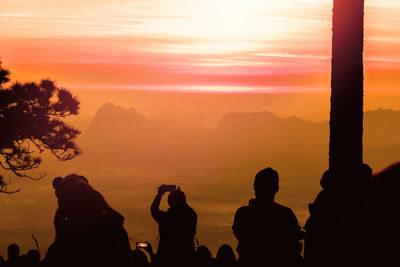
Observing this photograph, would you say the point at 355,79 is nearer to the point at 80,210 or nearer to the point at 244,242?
the point at 244,242

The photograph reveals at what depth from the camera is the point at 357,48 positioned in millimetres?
8039

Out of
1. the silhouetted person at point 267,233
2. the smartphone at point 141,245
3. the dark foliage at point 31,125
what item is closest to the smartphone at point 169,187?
the smartphone at point 141,245

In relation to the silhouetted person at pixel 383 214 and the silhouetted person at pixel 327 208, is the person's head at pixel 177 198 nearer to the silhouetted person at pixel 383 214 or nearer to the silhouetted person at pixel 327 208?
the silhouetted person at pixel 327 208

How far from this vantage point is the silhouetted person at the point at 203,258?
7484 mm

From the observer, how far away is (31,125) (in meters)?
20.0

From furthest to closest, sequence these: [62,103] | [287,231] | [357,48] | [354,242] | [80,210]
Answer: [62,103]
[357,48]
[287,231]
[80,210]
[354,242]

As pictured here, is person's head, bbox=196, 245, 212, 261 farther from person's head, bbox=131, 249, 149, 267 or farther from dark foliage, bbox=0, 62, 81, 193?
dark foliage, bbox=0, 62, 81, 193

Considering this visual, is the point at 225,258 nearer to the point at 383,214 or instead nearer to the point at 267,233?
the point at 267,233

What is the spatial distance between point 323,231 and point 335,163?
2101 mm

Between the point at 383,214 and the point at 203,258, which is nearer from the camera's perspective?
the point at 383,214

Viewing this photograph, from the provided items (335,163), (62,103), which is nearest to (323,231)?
(335,163)

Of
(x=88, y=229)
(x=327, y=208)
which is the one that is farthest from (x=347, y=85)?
(x=88, y=229)

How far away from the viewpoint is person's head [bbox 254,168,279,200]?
575 centimetres

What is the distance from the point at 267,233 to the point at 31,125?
49.1ft
